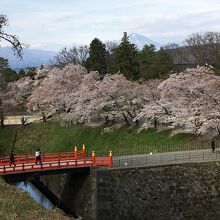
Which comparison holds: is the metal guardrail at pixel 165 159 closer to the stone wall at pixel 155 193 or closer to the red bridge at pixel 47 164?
the stone wall at pixel 155 193

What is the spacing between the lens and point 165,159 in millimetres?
30547

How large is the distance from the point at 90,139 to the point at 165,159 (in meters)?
18.5

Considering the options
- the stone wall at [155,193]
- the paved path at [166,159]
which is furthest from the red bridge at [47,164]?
the stone wall at [155,193]

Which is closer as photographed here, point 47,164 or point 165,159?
point 47,164

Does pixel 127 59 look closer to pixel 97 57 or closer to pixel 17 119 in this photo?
pixel 97 57

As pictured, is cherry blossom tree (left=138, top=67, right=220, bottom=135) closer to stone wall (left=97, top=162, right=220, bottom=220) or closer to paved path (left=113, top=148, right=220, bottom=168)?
paved path (left=113, top=148, right=220, bottom=168)

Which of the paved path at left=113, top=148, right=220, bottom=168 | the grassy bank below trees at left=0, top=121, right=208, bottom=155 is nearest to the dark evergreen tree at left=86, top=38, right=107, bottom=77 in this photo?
the grassy bank below trees at left=0, top=121, right=208, bottom=155

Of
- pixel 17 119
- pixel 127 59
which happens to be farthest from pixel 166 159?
pixel 17 119

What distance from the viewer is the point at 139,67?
5581 centimetres

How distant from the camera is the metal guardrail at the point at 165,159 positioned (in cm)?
2942

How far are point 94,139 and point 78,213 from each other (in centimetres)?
1836

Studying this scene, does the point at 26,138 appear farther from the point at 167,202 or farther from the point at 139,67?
the point at 167,202

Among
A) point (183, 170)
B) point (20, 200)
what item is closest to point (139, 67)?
point (183, 170)

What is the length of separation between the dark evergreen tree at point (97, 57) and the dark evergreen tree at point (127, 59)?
4.29 m
